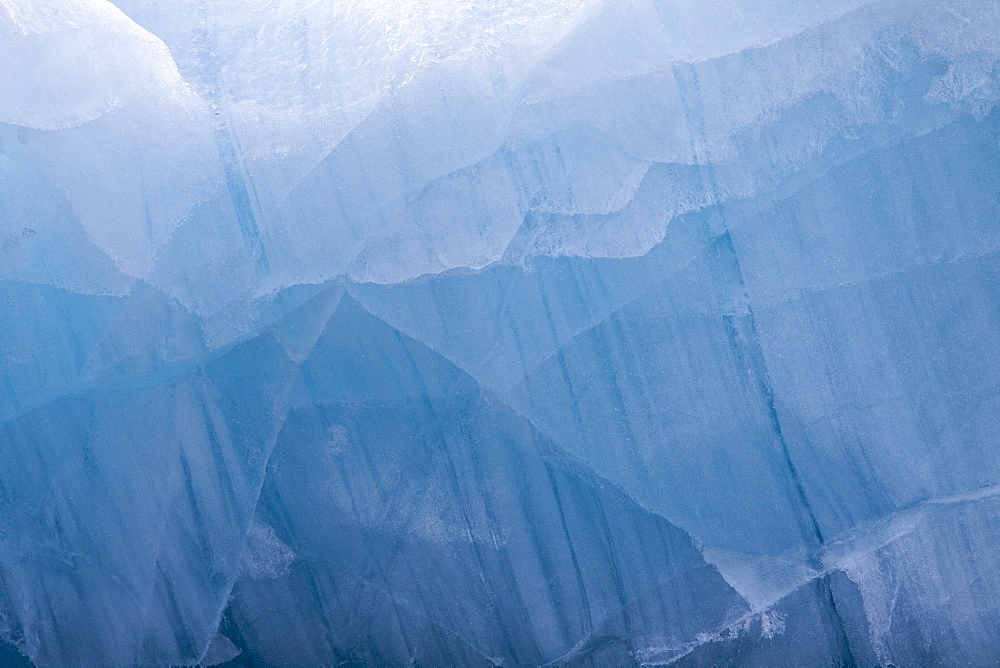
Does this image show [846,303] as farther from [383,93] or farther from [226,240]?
[226,240]

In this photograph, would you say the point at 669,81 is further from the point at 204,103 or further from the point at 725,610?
the point at 725,610

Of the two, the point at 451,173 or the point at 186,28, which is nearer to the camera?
the point at 451,173

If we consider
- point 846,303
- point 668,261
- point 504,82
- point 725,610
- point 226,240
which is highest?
point 504,82

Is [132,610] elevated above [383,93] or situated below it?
below

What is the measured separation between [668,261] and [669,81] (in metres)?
0.33

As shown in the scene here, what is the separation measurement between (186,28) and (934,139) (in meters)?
1.47

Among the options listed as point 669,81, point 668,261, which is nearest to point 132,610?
point 668,261

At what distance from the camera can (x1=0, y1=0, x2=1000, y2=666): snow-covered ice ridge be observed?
1302 millimetres

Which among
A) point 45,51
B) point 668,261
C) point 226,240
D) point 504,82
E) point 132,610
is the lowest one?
point 132,610

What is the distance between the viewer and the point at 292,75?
1366 millimetres

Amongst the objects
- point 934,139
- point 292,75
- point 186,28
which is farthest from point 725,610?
point 186,28

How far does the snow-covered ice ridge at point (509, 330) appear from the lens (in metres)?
1.30

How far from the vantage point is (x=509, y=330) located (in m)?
1.35

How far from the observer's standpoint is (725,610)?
4.55 feet
